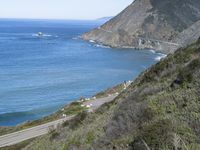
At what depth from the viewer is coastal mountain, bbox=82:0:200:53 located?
449ft

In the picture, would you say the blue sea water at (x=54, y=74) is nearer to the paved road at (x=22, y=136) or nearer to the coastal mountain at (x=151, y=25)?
the coastal mountain at (x=151, y=25)

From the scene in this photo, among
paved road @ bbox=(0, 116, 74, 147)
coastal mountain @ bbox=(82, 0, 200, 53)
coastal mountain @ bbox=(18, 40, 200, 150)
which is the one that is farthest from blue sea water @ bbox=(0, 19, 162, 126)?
coastal mountain @ bbox=(18, 40, 200, 150)

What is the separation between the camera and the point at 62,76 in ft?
256

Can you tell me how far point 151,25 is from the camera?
154 m

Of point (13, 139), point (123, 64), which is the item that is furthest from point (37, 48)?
point (13, 139)

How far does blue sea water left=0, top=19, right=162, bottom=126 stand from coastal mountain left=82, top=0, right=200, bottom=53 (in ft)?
35.5

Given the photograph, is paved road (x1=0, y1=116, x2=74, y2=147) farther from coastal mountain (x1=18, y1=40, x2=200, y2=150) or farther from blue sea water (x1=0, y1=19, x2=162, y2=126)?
blue sea water (x1=0, y1=19, x2=162, y2=126)

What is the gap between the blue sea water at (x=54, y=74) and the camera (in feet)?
181

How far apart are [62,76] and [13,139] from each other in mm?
50688

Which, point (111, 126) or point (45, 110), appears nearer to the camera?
point (111, 126)

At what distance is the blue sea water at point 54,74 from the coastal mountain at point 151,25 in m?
10.8

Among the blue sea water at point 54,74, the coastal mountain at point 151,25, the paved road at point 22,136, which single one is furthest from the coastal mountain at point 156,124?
the coastal mountain at point 151,25

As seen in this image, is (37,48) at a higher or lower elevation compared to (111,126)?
lower

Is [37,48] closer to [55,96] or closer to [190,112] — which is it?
[55,96]
